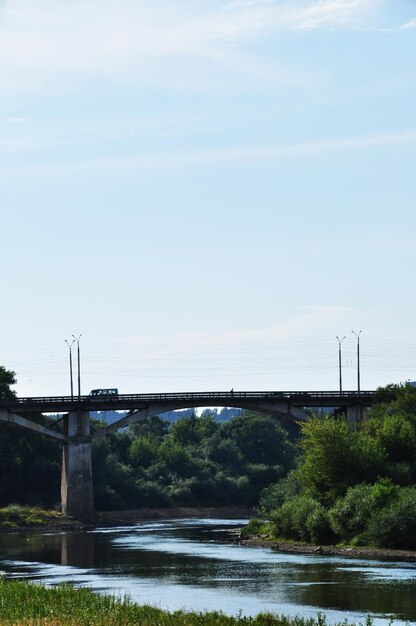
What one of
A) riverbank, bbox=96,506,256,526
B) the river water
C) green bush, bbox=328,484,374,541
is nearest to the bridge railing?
riverbank, bbox=96,506,256,526

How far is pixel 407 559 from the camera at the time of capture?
78.6 meters

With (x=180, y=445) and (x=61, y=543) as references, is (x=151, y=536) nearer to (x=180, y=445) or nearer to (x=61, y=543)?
(x=61, y=543)

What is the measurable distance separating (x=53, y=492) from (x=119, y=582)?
80.4 metres

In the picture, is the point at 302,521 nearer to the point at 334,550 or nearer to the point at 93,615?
the point at 334,550

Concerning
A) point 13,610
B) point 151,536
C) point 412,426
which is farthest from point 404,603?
point 151,536

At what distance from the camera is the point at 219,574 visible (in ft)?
239

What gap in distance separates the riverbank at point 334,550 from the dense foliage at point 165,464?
47.7m

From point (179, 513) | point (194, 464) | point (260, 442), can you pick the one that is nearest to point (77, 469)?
point (179, 513)

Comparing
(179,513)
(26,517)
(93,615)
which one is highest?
(93,615)

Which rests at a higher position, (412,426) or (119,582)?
(412,426)

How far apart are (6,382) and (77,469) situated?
1746cm

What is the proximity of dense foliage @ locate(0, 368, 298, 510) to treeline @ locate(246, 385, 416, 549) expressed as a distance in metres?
45.1

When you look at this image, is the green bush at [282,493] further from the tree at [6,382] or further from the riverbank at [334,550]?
the tree at [6,382]

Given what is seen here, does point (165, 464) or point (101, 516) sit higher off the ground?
point (165, 464)
